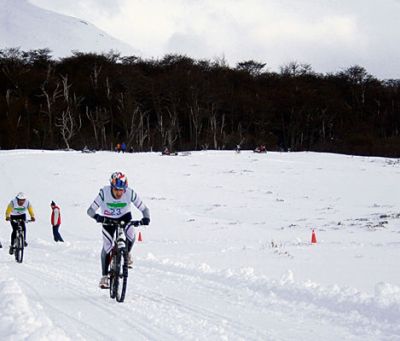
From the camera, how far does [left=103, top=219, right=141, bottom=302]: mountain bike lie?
9602 millimetres

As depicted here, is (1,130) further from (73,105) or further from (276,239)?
(276,239)

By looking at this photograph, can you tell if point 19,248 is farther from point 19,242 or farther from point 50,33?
point 50,33

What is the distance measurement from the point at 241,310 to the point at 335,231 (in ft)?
44.7

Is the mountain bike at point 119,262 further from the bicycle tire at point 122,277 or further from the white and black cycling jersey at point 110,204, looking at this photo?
the white and black cycling jersey at point 110,204

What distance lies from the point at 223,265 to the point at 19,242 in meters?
5.86

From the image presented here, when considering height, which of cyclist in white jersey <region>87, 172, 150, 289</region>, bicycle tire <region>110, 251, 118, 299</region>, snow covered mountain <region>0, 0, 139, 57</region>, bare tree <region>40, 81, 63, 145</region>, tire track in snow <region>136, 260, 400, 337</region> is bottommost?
tire track in snow <region>136, 260, 400, 337</region>

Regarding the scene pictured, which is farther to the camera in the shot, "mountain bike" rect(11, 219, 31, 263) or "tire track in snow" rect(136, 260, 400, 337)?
"mountain bike" rect(11, 219, 31, 263)

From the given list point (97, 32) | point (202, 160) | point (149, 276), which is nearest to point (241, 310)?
point (149, 276)

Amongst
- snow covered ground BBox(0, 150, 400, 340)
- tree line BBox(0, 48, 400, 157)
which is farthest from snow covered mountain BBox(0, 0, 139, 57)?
snow covered ground BBox(0, 150, 400, 340)

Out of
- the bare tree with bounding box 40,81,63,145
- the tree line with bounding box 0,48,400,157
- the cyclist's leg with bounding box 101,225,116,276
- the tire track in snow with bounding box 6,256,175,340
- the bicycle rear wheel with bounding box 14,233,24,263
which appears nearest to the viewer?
the tire track in snow with bounding box 6,256,175,340

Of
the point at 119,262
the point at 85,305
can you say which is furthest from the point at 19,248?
the point at 119,262

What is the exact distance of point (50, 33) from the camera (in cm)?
12106

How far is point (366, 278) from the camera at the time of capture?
11.7 meters

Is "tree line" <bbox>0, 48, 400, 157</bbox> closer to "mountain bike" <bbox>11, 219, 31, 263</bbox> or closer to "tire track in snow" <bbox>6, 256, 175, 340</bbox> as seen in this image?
"mountain bike" <bbox>11, 219, 31, 263</bbox>
